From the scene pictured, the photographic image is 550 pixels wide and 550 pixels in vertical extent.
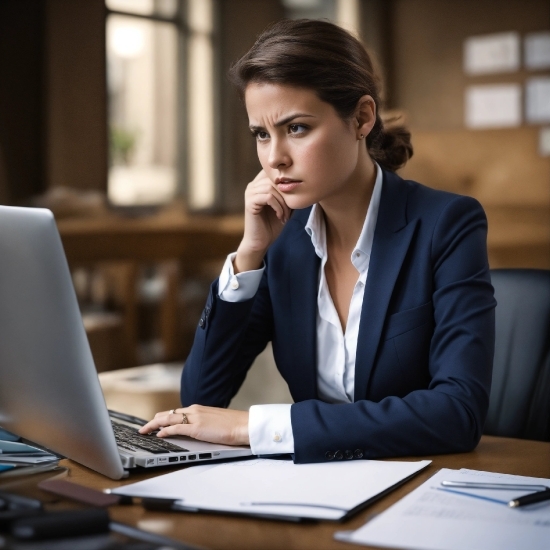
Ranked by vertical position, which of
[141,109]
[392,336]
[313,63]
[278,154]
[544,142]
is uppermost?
[141,109]

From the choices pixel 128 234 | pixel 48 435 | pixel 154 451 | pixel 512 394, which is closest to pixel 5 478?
pixel 48 435

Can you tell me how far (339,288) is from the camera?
143 centimetres

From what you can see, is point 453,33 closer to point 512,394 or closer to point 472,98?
point 472,98

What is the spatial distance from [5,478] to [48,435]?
0.23ft

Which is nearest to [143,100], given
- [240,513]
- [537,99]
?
[537,99]

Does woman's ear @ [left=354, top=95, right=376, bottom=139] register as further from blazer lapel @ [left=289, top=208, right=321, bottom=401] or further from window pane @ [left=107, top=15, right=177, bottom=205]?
window pane @ [left=107, top=15, right=177, bottom=205]

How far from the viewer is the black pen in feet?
2.65

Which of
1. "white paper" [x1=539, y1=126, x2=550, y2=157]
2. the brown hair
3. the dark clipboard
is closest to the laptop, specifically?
the dark clipboard

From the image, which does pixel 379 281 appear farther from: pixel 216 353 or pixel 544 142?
pixel 544 142

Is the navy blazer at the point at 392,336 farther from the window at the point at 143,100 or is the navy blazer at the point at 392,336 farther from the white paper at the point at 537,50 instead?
the white paper at the point at 537,50

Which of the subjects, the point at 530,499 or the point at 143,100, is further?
the point at 143,100

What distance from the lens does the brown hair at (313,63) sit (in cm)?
127

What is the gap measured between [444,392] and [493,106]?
5.43 m

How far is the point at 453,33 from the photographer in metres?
6.35
